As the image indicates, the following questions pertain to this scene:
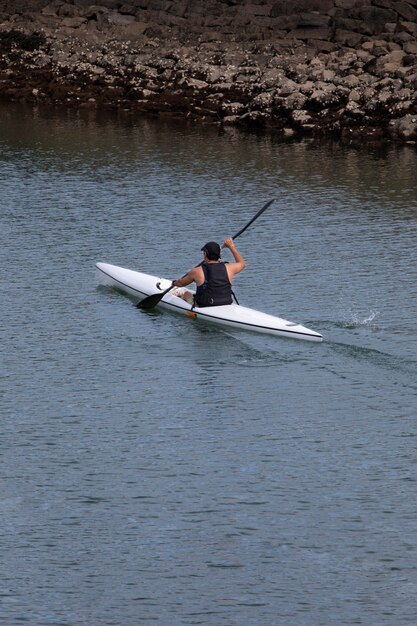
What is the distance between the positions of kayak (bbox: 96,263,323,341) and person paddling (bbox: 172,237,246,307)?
5.0 inches

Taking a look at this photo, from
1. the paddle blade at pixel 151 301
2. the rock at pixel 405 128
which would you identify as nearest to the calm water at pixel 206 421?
the paddle blade at pixel 151 301

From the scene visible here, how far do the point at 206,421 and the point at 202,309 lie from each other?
4055mm

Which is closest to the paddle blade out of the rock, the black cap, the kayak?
the kayak

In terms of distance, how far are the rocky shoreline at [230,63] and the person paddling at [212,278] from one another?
18.5 meters

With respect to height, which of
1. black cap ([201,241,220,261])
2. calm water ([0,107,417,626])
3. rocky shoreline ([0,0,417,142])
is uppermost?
rocky shoreline ([0,0,417,142])

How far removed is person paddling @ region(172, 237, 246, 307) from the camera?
2130 cm

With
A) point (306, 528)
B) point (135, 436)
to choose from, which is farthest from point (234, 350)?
point (306, 528)

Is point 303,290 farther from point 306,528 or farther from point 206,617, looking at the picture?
point 206,617

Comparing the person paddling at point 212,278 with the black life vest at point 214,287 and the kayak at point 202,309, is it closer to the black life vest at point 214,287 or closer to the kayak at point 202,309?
the black life vest at point 214,287

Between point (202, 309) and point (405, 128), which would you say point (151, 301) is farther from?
point (405, 128)

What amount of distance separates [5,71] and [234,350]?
2854 centimetres

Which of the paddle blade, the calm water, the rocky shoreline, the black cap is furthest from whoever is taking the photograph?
the rocky shoreline

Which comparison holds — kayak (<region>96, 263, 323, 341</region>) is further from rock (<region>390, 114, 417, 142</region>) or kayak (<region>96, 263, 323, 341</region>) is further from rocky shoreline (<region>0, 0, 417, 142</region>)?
rocky shoreline (<region>0, 0, 417, 142</region>)

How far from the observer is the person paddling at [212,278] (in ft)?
69.9
